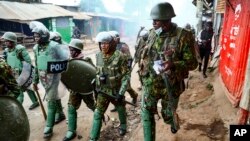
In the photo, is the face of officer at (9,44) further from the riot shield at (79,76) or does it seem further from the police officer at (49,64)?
the riot shield at (79,76)

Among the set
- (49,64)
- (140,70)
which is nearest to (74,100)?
(49,64)

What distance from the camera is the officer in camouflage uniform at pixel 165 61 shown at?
3.80m

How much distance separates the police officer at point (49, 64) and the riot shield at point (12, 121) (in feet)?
6.39

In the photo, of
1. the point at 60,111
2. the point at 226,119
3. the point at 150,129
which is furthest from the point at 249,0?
the point at 60,111

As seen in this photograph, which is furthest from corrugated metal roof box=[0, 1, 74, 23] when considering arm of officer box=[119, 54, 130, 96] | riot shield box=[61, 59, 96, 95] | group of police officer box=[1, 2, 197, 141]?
arm of officer box=[119, 54, 130, 96]

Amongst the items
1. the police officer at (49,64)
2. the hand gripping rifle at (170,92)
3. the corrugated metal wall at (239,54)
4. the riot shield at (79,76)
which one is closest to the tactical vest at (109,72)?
the riot shield at (79,76)

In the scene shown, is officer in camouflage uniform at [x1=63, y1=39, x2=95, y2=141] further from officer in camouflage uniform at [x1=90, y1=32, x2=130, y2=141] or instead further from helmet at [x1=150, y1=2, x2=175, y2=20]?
helmet at [x1=150, y1=2, x2=175, y2=20]

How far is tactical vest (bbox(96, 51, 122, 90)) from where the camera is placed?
15.1ft

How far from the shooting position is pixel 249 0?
17.5ft

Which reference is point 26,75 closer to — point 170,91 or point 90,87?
point 90,87

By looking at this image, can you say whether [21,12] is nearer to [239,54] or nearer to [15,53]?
[15,53]

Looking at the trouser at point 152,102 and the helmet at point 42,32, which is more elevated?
the helmet at point 42,32

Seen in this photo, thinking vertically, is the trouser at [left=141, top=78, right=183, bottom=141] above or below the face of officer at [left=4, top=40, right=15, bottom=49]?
below

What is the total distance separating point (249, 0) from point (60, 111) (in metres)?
4.52
